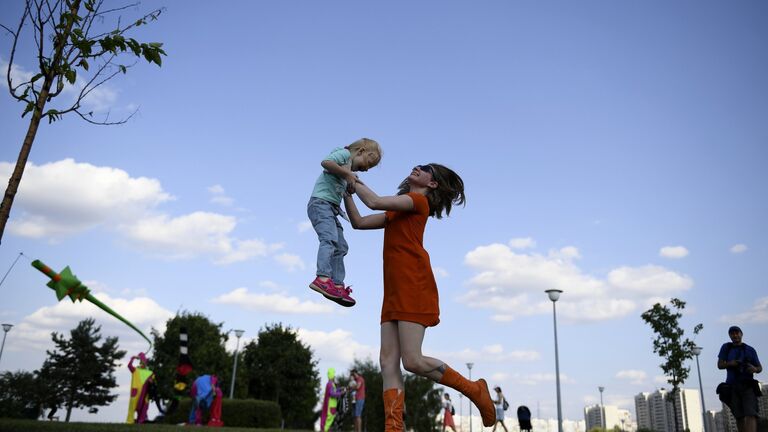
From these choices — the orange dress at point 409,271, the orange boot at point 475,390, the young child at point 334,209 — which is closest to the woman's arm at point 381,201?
the orange dress at point 409,271

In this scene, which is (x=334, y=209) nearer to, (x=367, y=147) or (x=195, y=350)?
(x=367, y=147)

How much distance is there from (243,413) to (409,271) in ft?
65.8

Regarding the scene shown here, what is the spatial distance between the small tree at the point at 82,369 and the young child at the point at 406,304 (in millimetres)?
51695

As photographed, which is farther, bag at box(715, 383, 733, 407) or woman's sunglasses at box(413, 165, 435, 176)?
bag at box(715, 383, 733, 407)

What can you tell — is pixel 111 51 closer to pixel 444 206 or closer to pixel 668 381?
pixel 444 206

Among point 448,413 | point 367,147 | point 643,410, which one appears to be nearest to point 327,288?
point 367,147

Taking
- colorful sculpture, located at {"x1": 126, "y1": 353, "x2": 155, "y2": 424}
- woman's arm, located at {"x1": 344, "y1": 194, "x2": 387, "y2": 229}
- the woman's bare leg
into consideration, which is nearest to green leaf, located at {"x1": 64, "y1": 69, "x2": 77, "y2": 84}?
woman's arm, located at {"x1": 344, "y1": 194, "x2": 387, "y2": 229}

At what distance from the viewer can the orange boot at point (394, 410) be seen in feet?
12.3

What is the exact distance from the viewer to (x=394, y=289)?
4074 mm

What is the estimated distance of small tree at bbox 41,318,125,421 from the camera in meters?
46.2

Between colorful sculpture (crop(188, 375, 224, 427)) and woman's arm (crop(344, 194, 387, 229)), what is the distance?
1345 centimetres

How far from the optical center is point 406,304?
13.0 ft

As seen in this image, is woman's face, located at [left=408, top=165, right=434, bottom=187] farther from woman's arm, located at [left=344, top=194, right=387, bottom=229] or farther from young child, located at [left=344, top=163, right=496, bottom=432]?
woman's arm, located at [left=344, top=194, right=387, bottom=229]

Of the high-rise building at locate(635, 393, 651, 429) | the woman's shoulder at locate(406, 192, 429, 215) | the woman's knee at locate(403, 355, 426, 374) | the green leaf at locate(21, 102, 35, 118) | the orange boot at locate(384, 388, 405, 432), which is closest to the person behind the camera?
the orange boot at locate(384, 388, 405, 432)
